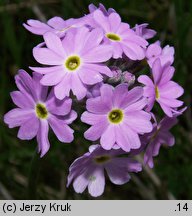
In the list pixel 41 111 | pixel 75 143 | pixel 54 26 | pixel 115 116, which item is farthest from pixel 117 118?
pixel 75 143

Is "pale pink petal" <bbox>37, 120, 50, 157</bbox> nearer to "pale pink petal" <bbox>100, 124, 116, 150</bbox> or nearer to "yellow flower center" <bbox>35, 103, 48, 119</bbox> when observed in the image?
"yellow flower center" <bbox>35, 103, 48, 119</bbox>

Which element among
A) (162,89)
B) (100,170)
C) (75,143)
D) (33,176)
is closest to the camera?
(162,89)

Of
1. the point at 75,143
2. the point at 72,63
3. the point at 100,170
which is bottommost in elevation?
the point at 75,143

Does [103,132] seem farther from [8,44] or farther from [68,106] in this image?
Answer: [8,44]

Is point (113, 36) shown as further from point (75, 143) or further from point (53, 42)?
point (75, 143)

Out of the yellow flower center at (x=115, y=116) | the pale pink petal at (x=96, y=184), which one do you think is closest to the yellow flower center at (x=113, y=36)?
the yellow flower center at (x=115, y=116)

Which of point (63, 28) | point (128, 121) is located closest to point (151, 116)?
point (128, 121)
